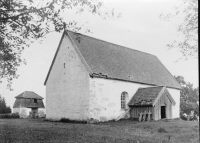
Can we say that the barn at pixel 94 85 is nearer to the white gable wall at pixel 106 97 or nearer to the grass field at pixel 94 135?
the white gable wall at pixel 106 97

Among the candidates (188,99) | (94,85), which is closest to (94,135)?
(94,85)

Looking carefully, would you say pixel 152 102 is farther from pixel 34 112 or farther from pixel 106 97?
pixel 34 112

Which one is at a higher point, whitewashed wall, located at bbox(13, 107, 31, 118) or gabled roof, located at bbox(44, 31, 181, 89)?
gabled roof, located at bbox(44, 31, 181, 89)

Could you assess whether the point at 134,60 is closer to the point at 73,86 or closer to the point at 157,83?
the point at 157,83

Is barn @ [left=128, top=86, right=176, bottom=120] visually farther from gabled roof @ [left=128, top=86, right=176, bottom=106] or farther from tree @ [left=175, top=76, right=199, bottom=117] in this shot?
tree @ [left=175, top=76, right=199, bottom=117]

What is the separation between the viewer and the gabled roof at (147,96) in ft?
75.2

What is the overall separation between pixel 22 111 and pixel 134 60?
26.8m

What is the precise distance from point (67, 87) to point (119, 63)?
6832 mm

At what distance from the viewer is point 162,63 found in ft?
120

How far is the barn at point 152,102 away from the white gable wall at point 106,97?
1.09 metres

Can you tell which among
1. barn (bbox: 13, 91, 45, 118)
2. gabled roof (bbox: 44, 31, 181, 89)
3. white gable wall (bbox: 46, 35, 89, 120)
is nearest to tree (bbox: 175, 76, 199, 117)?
gabled roof (bbox: 44, 31, 181, 89)

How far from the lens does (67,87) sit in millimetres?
23312

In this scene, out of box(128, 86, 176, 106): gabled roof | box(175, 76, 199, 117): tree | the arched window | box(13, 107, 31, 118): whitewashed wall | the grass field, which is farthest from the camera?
box(175, 76, 199, 117): tree

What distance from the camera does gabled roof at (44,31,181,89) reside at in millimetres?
23000
